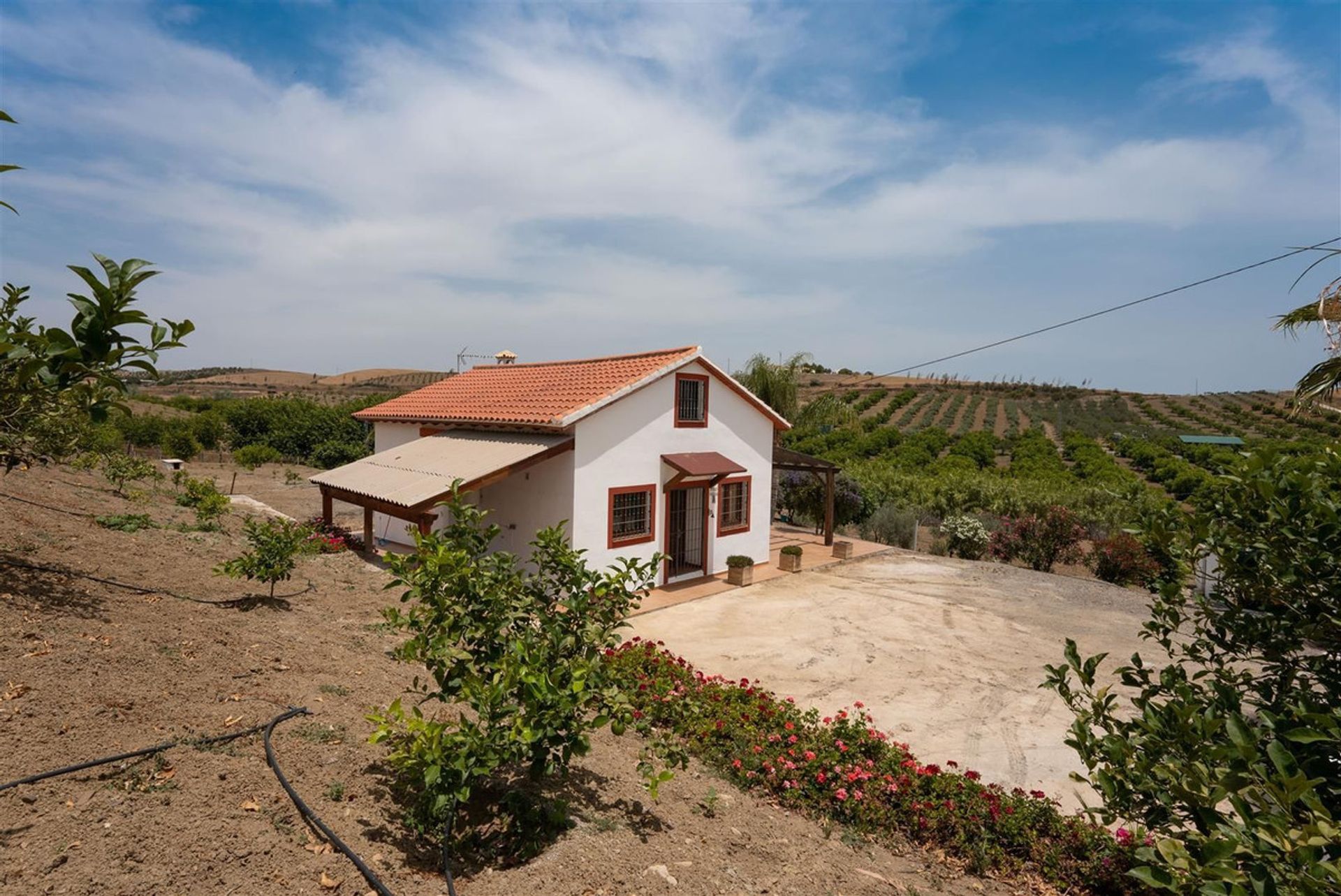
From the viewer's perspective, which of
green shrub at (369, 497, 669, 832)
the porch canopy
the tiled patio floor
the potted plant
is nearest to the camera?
green shrub at (369, 497, 669, 832)

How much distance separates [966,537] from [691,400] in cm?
941

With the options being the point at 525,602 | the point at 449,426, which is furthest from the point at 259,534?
the point at 449,426

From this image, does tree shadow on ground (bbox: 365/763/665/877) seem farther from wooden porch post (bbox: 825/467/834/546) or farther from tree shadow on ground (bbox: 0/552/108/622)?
wooden porch post (bbox: 825/467/834/546)

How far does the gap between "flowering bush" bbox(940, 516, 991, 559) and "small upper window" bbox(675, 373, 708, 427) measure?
8734 millimetres

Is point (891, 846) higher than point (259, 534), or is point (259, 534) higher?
point (259, 534)

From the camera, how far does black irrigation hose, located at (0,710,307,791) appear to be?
11.9 feet

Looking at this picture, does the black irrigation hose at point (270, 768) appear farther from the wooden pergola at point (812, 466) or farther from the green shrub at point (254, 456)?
the green shrub at point (254, 456)

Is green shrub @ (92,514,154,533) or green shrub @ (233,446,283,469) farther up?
green shrub @ (233,446,283,469)

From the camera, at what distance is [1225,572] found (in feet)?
11.1

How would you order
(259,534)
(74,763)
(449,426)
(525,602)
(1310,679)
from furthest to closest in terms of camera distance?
(449,426) → (259,534) → (525,602) → (74,763) → (1310,679)

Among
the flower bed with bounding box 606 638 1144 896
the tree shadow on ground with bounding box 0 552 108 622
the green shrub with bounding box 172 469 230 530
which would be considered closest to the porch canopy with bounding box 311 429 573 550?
the green shrub with bounding box 172 469 230 530

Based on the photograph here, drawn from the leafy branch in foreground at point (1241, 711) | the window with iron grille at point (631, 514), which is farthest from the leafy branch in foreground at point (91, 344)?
the window with iron grille at point (631, 514)

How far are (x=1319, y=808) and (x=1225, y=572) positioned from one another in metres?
1.72

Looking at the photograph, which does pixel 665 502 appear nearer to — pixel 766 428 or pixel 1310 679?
pixel 766 428
